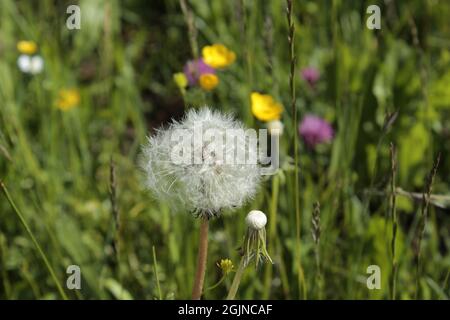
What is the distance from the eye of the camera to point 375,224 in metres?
1.88

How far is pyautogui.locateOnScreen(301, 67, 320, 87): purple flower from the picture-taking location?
2.40 m

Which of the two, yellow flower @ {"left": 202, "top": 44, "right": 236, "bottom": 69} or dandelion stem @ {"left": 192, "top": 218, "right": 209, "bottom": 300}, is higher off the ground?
yellow flower @ {"left": 202, "top": 44, "right": 236, "bottom": 69}

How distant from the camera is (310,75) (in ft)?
7.91

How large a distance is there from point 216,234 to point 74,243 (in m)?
0.42

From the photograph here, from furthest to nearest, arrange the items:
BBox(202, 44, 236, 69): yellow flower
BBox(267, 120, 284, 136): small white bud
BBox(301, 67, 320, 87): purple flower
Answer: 1. BBox(301, 67, 320, 87): purple flower
2. BBox(202, 44, 236, 69): yellow flower
3. BBox(267, 120, 284, 136): small white bud

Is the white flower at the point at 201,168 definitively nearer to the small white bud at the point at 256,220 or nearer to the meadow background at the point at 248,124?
the small white bud at the point at 256,220

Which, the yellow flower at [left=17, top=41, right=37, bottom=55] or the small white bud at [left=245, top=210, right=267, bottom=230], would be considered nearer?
the small white bud at [left=245, top=210, right=267, bottom=230]

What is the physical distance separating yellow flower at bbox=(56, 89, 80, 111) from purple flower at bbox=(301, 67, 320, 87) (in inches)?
32.8

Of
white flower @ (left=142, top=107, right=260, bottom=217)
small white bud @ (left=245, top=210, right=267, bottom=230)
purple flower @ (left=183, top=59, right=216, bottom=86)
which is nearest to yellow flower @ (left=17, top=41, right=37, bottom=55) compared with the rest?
purple flower @ (left=183, top=59, right=216, bottom=86)

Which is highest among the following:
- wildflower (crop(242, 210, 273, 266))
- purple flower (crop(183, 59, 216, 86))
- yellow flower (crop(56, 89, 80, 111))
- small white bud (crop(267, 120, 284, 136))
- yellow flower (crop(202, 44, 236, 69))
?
yellow flower (crop(202, 44, 236, 69))

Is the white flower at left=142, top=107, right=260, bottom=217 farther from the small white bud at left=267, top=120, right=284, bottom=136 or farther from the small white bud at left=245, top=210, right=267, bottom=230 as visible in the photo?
the small white bud at left=267, top=120, right=284, bottom=136

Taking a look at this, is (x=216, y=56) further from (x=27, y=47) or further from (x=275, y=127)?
(x=27, y=47)

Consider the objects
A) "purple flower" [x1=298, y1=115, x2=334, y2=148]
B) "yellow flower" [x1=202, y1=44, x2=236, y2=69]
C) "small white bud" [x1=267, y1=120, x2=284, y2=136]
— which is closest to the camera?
"small white bud" [x1=267, y1=120, x2=284, y2=136]
